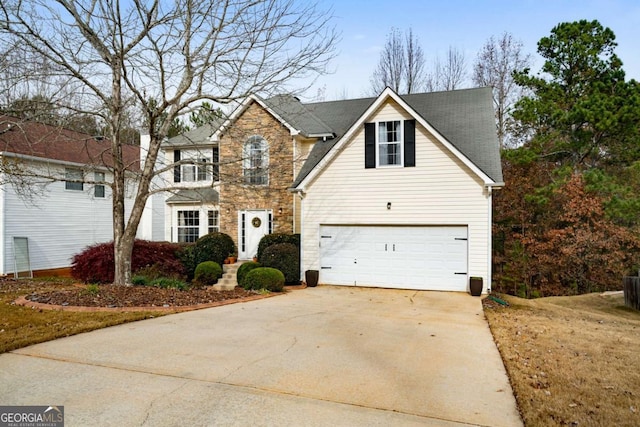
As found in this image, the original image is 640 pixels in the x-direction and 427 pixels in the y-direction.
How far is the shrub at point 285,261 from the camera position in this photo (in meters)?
14.3

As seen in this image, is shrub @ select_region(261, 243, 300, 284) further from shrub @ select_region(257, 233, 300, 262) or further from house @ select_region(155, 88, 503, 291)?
shrub @ select_region(257, 233, 300, 262)

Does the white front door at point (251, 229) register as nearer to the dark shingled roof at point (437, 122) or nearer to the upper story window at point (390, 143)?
the dark shingled roof at point (437, 122)

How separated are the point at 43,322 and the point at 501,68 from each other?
27.3 m

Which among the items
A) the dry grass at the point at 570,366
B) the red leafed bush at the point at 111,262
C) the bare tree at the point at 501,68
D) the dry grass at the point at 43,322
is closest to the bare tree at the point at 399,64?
the bare tree at the point at 501,68

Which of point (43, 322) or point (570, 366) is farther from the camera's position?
point (43, 322)

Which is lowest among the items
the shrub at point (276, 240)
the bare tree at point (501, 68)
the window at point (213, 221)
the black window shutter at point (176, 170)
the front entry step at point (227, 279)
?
the front entry step at point (227, 279)

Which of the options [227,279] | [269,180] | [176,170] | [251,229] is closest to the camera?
[227,279]

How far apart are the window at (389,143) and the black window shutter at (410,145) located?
0.20m

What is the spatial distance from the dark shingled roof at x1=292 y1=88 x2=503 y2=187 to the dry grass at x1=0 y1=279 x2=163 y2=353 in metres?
8.21

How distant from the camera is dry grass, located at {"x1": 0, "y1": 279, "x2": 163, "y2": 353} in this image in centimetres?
643

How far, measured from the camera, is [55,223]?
17.8 meters
